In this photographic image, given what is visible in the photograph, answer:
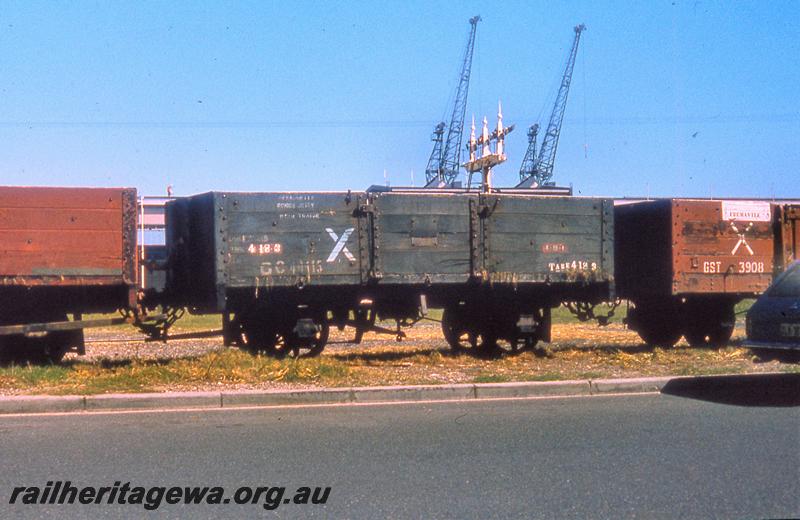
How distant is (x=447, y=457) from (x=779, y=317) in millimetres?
5006

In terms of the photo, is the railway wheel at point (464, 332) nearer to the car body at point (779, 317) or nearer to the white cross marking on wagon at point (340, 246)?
the white cross marking on wagon at point (340, 246)

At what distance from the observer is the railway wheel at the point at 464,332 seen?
1409 cm

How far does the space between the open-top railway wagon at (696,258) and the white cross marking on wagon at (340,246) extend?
5335mm

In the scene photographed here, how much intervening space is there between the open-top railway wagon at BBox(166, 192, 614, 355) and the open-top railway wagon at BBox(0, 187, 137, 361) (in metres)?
1.24

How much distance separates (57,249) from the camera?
11.5 meters

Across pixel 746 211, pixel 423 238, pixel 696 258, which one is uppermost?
pixel 746 211

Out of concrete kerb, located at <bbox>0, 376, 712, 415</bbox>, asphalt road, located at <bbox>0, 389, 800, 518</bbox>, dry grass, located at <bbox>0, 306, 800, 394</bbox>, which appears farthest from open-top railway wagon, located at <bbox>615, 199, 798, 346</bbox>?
asphalt road, located at <bbox>0, 389, 800, 518</bbox>

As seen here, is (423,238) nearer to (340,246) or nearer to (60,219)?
(340,246)

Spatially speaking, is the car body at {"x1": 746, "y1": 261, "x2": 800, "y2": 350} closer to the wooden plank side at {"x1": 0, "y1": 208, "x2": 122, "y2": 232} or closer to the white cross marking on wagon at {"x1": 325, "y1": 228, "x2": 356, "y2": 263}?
the white cross marking on wagon at {"x1": 325, "y1": 228, "x2": 356, "y2": 263}

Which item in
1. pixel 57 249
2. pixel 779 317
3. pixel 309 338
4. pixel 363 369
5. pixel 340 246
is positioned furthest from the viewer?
pixel 309 338

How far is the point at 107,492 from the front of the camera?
6.01 m

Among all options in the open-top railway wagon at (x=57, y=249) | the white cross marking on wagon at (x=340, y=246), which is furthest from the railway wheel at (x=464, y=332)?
the open-top railway wagon at (x=57, y=249)

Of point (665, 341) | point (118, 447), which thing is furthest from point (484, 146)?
point (118, 447)

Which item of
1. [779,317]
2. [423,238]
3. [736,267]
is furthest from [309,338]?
[736,267]
